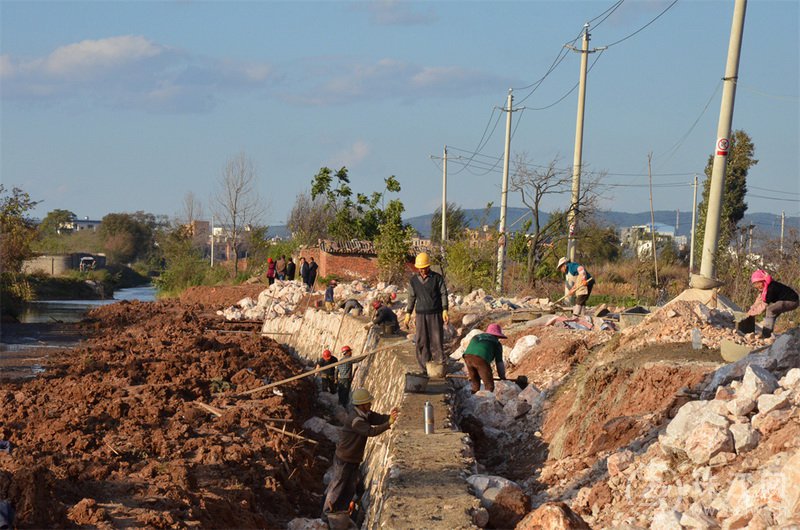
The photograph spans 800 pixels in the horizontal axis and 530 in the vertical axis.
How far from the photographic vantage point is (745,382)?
8.05 meters

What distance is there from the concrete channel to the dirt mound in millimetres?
1340

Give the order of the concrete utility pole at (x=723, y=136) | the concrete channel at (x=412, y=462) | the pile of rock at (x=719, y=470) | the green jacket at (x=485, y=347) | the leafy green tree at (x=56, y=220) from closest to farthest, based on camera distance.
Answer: the pile of rock at (x=719, y=470), the concrete channel at (x=412, y=462), the green jacket at (x=485, y=347), the concrete utility pole at (x=723, y=136), the leafy green tree at (x=56, y=220)

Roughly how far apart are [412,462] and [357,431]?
113 centimetres

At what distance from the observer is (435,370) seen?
13.5 meters

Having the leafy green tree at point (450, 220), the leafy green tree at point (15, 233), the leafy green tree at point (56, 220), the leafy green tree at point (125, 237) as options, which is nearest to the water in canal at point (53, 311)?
the leafy green tree at point (15, 233)

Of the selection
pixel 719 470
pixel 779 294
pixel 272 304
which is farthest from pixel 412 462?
pixel 272 304

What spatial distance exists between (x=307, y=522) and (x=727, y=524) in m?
6.35

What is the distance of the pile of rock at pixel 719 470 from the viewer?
6535 millimetres

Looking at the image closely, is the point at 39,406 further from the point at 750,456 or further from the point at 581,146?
the point at 581,146

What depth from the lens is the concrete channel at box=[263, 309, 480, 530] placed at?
321 inches

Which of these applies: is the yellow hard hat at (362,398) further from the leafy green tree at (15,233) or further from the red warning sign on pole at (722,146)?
the leafy green tree at (15,233)

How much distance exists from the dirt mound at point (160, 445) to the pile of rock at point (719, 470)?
456cm

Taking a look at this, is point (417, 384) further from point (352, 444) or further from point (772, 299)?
point (772, 299)

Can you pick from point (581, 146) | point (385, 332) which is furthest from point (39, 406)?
point (581, 146)
